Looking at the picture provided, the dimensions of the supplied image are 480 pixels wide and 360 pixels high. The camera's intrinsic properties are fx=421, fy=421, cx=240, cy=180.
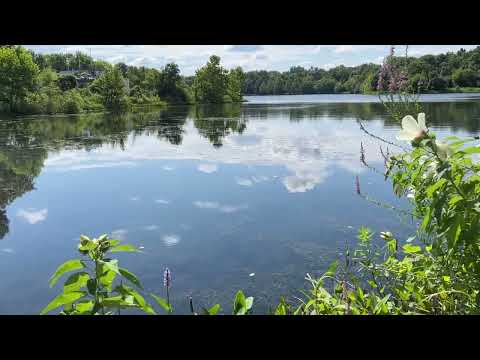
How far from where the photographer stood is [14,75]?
3030 centimetres

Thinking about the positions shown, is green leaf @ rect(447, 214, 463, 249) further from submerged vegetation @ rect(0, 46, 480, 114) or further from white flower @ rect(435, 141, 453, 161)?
submerged vegetation @ rect(0, 46, 480, 114)

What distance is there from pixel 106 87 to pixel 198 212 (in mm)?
33948


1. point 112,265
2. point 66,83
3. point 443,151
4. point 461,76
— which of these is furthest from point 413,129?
point 66,83

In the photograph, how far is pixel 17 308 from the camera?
402 cm

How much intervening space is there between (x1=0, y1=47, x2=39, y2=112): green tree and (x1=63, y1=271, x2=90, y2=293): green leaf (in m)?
33.9

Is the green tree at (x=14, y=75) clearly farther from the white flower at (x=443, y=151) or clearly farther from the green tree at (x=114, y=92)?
the white flower at (x=443, y=151)

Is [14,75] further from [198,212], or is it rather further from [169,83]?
[198,212]

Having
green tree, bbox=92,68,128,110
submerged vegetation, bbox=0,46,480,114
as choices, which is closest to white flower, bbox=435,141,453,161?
submerged vegetation, bbox=0,46,480,114

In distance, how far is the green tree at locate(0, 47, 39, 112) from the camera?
29781mm

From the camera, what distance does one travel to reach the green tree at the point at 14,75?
29781mm
